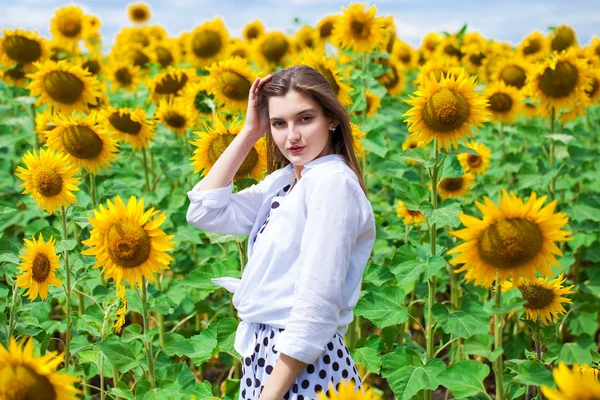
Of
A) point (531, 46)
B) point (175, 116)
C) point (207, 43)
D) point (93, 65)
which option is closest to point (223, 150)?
point (175, 116)

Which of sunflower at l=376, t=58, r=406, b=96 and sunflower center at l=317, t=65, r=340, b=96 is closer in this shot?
sunflower center at l=317, t=65, r=340, b=96

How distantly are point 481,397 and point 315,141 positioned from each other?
944mm

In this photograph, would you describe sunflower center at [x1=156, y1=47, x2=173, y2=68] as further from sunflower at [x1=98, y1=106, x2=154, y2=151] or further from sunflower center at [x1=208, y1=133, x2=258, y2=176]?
sunflower center at [x1=208, y1=133, x2=258, y2=176]

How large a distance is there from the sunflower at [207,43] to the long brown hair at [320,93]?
3236 mm

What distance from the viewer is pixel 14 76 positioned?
14.8ft

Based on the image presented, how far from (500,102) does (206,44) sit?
86.4 inches

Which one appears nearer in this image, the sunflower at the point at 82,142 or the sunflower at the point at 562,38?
the sunflower at the point at 82,142

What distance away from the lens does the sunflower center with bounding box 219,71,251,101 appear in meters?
3.34

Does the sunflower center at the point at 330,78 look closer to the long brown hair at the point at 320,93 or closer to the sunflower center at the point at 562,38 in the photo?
the long brown hair at the point at 320,93

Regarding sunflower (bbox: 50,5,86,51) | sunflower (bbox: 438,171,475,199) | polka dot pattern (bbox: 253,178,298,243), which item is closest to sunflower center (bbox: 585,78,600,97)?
sunflower (bbox: 438,171,475,199)

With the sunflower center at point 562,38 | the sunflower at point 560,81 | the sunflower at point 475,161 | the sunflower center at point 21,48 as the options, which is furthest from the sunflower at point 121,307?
the sunflower center at point 562,38

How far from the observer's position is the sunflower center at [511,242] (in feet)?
5.73

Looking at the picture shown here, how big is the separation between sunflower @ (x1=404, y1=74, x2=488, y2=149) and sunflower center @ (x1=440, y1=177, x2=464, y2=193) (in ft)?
3.18

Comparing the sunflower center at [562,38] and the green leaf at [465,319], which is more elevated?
the sunflower center at [562,38]
